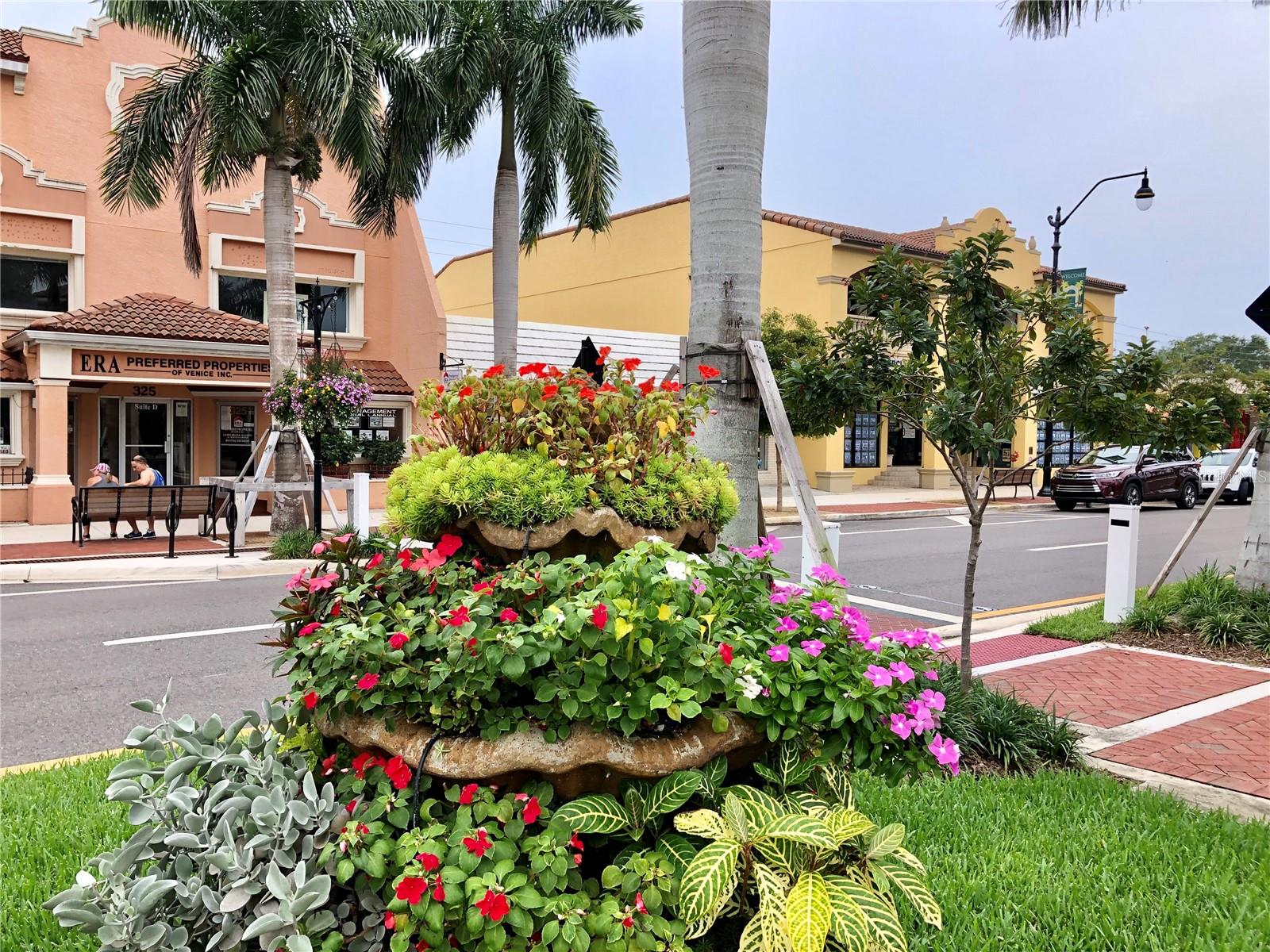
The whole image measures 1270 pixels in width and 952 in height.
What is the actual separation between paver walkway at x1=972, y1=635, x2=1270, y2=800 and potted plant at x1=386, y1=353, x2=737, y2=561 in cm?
313

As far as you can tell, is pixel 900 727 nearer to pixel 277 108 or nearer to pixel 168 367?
pixel 277 108

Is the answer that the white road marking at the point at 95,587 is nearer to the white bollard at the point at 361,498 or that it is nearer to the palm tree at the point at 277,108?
the white bollard at the point at 361,498

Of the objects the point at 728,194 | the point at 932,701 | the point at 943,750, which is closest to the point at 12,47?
the point at 728,194

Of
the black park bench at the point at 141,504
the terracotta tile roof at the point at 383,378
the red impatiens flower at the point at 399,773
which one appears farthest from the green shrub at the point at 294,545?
the red impatiens flower at the point at 399,773

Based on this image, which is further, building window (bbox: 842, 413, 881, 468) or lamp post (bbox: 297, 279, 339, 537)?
building window (bbox: 842, 413, 881, 468)

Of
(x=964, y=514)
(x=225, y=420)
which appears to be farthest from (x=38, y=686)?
(x=964, y=514)

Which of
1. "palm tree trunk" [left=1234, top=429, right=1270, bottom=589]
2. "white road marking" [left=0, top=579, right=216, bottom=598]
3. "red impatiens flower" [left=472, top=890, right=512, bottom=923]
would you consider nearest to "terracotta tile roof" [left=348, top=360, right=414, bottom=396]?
"white road marking" [left=0, top=579, right=216, bottom=598]

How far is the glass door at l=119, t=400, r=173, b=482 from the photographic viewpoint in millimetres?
19188

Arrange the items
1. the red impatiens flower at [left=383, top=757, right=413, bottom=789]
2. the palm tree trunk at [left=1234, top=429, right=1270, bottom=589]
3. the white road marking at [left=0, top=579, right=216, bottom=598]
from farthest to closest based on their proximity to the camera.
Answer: the white road marking at [left=0, top=579, right=216, bottom=598], the palm tree trunk at [left=1234, top=429, right=1270, bottom=589], the red impatiens flower at [left=383, top=757, right=413, bottom=789]

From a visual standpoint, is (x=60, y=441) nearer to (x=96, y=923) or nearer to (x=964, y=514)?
(x=96, y=923)

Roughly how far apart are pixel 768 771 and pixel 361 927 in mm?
1356

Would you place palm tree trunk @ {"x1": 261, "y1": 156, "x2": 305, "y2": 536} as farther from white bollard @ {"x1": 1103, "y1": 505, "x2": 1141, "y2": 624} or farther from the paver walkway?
white bollard @ {"x1": 1103, "y1": 505, "x2": 1141, "y2": 624}

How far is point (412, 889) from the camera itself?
2.31 m

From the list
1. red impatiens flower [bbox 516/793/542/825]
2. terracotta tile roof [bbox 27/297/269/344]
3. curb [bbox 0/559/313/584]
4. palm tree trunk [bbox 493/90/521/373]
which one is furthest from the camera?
terracotta tile roof [bbox 27/297/269/344]
